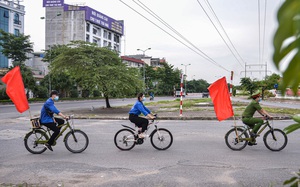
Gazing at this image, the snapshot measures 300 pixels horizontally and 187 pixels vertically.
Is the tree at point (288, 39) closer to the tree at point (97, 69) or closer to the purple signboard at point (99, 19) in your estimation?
the tree at point (97, 69)

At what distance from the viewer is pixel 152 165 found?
609 centimetres

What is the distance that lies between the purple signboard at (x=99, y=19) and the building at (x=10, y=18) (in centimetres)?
1472

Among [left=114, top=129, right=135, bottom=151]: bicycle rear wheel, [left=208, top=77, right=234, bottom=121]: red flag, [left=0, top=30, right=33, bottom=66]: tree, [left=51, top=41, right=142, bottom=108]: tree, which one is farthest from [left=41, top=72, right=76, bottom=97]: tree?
[left=208, top=77, right=234, bottom=121]: red flag

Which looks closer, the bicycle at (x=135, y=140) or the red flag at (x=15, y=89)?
the red flag at (x=15, y=89)

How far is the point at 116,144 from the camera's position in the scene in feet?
25.4

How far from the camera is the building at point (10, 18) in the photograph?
46.7 metres

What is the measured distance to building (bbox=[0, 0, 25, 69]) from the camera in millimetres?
46688

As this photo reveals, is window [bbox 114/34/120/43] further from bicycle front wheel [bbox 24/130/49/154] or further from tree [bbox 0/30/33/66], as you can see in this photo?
bicycle front wheel [bbox 24/130/49/154]

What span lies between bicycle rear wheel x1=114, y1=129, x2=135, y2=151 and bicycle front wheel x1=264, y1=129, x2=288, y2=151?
351 cm

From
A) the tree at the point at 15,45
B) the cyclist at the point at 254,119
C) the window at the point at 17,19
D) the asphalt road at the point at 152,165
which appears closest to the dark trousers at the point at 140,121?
the asphalt road at the point at 152,165

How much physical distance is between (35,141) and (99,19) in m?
66.4

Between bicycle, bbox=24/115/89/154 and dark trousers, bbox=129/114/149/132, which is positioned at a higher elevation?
dark trousers, bbox=129/114/149/132

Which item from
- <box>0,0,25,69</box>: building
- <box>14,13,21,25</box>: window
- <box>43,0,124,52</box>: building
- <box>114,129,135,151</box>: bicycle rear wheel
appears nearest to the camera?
<box>114,129,135,151</box>: bicycle rear wheel

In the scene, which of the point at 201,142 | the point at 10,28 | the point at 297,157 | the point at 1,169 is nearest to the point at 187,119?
the point at 201,142
